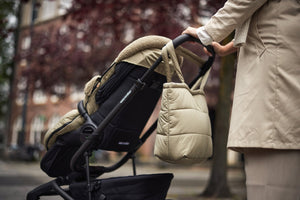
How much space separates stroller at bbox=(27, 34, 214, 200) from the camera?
291cm

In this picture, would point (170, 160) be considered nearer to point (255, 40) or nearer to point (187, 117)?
point (187, 117)

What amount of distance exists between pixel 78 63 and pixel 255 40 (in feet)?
40.1

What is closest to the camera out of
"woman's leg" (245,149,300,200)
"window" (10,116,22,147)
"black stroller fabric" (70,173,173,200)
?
"woman's leg" (245,149,300,200)

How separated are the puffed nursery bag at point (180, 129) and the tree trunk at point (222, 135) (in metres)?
5.37

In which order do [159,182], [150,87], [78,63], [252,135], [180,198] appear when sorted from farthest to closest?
[78,63] → [180,198] → [150,87] → [159,182] → [252,135]

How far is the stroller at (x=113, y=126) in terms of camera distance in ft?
9.55

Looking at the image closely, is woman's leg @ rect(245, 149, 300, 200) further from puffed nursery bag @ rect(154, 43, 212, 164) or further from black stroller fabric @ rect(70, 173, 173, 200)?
black stroller fabric @ rect(70, 173, 173, 200)

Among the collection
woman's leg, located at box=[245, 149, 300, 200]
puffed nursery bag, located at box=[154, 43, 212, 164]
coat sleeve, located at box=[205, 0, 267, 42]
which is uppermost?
coat sleeve, located at box=[205, 0, 267, 42]

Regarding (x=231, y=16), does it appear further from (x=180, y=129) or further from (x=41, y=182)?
(x=41, y=182)

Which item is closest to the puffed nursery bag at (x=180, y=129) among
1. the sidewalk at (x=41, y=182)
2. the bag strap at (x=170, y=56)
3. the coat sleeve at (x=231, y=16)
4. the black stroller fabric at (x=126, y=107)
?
the bag strap at (x=170, y=56)

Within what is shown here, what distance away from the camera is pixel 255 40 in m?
2.41

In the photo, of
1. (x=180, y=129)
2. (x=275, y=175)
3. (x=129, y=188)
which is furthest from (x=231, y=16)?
(x=129, y=188)

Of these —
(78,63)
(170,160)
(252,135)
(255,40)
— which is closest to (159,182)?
(170,160)

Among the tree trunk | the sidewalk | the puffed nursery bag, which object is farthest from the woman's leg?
the tree trunk
